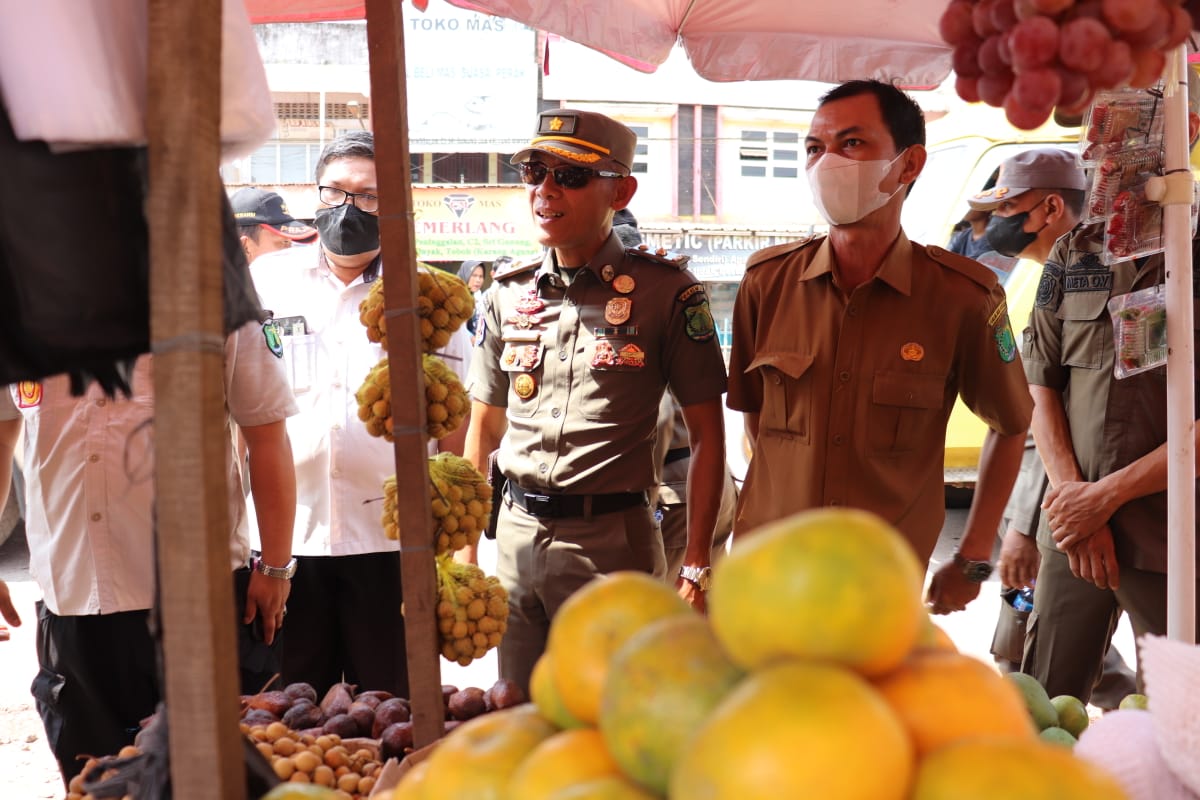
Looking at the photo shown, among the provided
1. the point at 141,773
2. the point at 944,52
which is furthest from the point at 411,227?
the point at 944,52

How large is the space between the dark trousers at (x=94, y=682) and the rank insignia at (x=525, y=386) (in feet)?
3.76

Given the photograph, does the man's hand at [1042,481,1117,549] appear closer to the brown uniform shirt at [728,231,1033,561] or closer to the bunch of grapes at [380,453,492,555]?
the brown uniform shirt at [728,231,1033,561]

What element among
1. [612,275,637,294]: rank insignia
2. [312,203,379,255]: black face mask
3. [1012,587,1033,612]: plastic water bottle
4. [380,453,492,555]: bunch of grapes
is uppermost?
[312,203,379,255]: black face mask

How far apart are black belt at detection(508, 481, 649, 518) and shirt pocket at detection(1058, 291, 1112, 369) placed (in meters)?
1.50

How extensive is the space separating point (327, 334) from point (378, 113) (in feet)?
5.91

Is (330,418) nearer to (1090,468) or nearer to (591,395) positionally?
(591,395)

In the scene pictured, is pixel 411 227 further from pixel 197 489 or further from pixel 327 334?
pixel 327 334

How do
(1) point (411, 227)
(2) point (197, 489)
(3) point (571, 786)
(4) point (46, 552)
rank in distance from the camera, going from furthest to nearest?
(4) point (46, 552) → (1) point (411, 227) → (2) point (197, 489) → (3) point (571, 786)

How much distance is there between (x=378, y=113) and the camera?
173 centimetres

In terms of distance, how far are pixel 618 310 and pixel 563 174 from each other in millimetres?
458

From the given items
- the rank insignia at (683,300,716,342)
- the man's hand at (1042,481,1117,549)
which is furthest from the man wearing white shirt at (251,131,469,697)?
the man's hand at (1042,481,1117,549)

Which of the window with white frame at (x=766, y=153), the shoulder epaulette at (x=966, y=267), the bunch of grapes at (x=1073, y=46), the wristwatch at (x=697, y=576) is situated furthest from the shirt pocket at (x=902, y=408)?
the window with white frame at (x=766, y=153)

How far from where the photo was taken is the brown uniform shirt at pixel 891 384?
2.73 metres

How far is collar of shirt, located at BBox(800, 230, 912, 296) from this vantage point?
274cm
